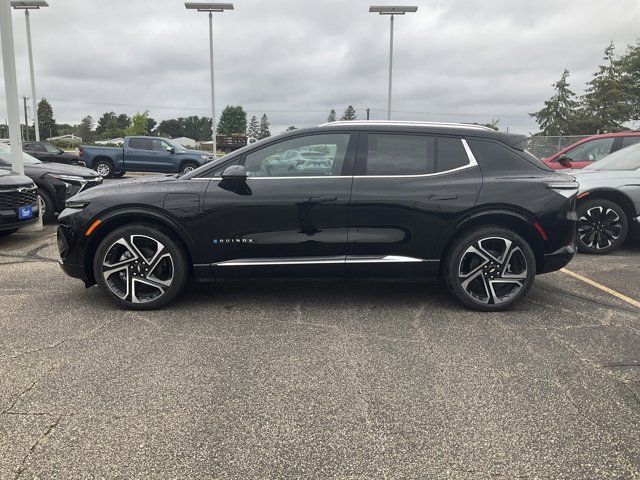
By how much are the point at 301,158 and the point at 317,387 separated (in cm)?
212

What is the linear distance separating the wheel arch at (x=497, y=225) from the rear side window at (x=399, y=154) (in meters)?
0.56

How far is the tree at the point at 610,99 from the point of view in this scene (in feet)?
142

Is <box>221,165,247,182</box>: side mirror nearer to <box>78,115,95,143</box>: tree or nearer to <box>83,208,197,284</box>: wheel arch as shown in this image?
<box>83,208,197,284</box>: wheel arch

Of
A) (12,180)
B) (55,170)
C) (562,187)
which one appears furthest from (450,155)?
(55,170)

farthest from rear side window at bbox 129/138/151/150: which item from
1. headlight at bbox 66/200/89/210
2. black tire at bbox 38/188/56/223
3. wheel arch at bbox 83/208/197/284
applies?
wheel arch at bbox 83/208/197/284

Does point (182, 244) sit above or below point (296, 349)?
above

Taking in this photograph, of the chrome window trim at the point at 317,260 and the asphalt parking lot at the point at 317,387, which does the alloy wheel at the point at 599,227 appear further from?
the chrome window trim at the point at 317,260

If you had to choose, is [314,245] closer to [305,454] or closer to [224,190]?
[224,190]

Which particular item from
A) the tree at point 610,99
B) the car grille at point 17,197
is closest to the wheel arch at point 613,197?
the car grille at point 17,197

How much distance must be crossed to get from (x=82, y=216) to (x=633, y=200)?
674 centimetres

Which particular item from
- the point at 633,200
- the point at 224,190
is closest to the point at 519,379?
the point at 224,190

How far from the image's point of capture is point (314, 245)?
14.4 feet

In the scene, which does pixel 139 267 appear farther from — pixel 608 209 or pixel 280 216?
pixel 608 209

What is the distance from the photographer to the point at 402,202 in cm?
437
